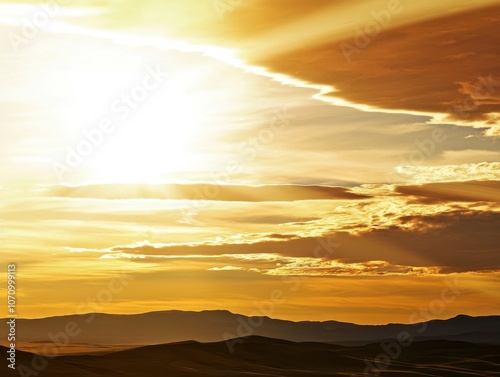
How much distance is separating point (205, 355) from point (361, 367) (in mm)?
27043

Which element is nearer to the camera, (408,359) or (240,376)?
(240,376)

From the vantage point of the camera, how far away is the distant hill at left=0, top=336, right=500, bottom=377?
107000mm

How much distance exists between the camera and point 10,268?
47.0 metres

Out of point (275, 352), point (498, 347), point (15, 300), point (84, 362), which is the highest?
point (498, 347)

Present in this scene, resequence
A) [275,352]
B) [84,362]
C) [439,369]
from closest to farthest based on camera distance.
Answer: [84,362]
[439,369]
[275,352]

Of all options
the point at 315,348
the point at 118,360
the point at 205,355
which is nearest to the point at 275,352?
the point at 315,348

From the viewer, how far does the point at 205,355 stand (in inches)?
5271

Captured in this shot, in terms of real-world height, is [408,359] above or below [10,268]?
above

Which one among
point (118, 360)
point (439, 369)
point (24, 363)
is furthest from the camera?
point (439, 369)

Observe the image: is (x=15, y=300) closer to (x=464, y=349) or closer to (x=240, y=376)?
(x=240, y=376)

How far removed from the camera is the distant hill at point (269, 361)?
107000 millimetres

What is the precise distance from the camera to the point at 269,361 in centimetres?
14350

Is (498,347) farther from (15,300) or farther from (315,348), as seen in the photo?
(15,300)

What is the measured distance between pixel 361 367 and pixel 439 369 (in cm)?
1339
